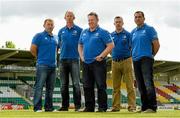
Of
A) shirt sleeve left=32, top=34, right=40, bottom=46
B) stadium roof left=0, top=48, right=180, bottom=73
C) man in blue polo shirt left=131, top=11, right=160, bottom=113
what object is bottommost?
man in blue polo shirt left=131, top=11, right=160, bottom=113

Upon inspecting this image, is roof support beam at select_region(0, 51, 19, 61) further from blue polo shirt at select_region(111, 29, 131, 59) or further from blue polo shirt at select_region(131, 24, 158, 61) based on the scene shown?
blue polo shirt at select_region(131, 24, 158, 61)

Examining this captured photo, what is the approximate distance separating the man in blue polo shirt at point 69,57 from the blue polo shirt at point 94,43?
483mm

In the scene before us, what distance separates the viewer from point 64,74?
765 cm

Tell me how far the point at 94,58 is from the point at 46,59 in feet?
3.49

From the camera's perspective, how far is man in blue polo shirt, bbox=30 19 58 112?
7.52 m

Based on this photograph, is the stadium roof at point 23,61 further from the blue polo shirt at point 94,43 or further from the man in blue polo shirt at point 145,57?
the man in blue polo shirt at point 145,57

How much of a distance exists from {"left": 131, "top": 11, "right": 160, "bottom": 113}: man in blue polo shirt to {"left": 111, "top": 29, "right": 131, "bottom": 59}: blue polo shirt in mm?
729

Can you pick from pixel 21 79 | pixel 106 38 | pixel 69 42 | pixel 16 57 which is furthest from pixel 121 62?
pixel 21 79

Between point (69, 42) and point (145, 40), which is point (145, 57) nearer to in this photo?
point (145, 40)

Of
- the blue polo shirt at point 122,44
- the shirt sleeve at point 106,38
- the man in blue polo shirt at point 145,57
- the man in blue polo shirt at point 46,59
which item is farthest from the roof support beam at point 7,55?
the man in blue polo shirt at point 145,57

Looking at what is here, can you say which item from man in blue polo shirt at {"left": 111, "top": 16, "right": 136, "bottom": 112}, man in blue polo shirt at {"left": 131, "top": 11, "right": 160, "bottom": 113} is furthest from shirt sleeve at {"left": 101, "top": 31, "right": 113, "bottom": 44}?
man in blue polo shirt at {"left": 111, "top": 16, "right": 136, "bottom": 112}

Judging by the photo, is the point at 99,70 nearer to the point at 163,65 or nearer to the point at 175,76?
the point at 163,65

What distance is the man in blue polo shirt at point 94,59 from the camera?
6.96m

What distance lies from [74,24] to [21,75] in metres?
25.3
